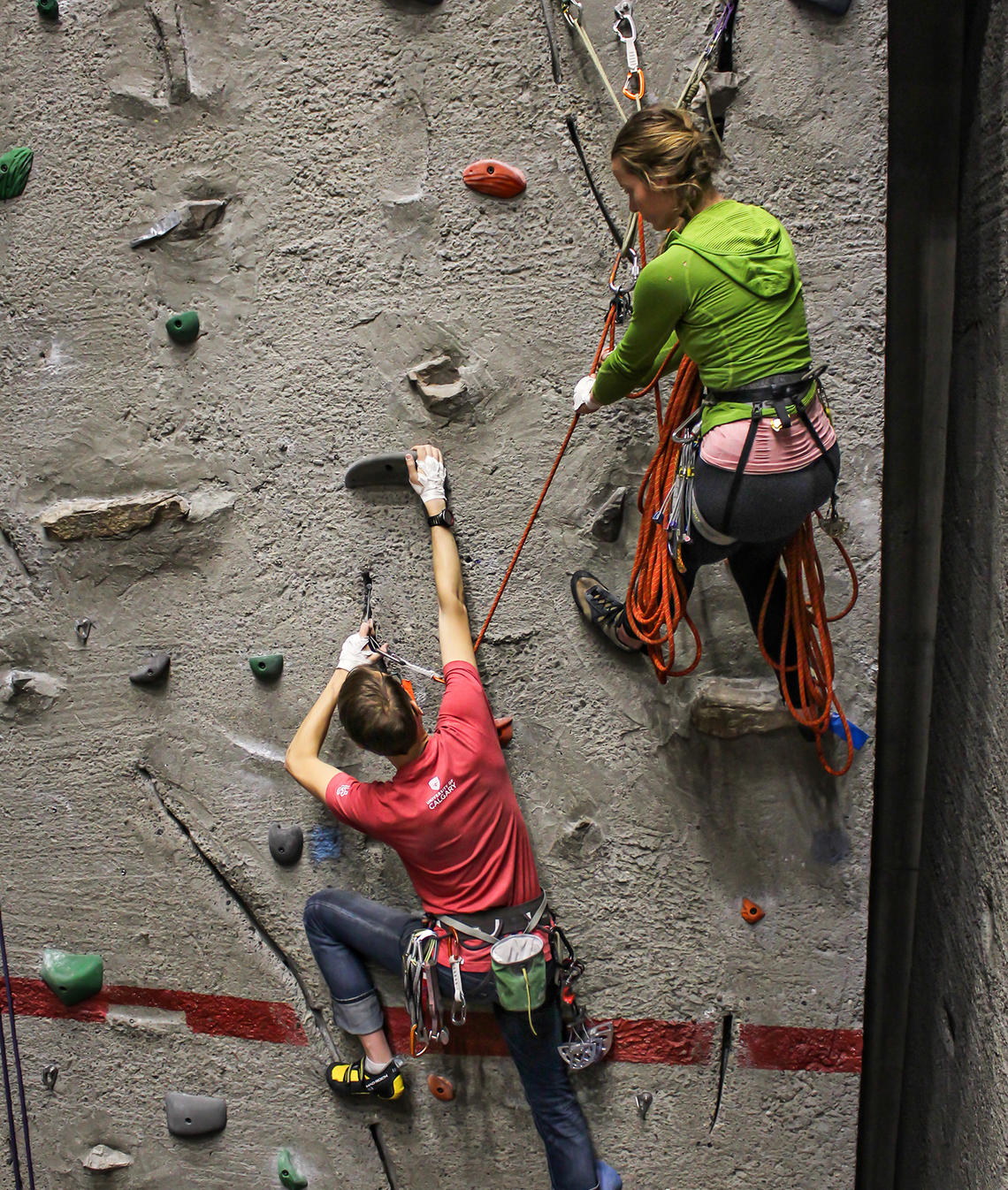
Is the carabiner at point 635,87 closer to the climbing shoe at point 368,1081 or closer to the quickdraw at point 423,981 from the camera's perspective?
the quickdraw at point 423,981

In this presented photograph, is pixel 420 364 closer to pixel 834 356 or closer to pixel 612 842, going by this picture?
pixel 834 356

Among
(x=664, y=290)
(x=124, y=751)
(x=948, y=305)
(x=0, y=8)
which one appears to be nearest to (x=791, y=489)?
(x=664, y=290)

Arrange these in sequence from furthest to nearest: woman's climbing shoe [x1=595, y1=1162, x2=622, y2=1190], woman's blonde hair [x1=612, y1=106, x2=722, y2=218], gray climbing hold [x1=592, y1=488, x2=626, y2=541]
Answer: woman's climbing shoe [x1=595, y1=1162, x2=622, y2=1190], gray climbing hold [x1=592, y1=488, x2=626, y2=541], woman's blonde hair [x1=612, y1=106, x2=722, y2=218]

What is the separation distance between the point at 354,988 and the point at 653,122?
1863 mm

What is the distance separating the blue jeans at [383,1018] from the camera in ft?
7.06

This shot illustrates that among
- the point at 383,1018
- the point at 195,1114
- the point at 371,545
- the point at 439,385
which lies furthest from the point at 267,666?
the point at 195,1114

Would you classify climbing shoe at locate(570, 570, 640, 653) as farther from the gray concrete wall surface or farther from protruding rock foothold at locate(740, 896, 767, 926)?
the gray concrete wall surface

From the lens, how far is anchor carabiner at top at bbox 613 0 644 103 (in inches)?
80.7

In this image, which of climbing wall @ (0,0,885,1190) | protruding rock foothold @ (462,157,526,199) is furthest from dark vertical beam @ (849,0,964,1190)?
protruding rock foothold @ (462,157,526,199)

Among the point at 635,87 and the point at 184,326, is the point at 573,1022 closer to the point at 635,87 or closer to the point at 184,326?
the point at 184,326

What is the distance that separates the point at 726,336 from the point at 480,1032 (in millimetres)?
1616

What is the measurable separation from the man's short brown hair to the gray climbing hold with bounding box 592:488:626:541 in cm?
55

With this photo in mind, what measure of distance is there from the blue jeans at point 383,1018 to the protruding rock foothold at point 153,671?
0.62 metres

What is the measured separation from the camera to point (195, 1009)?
2.38m
